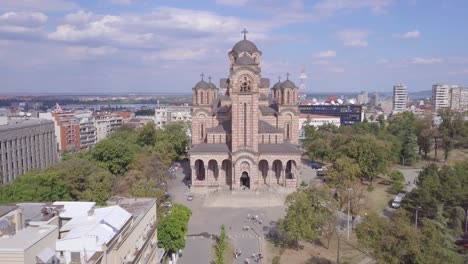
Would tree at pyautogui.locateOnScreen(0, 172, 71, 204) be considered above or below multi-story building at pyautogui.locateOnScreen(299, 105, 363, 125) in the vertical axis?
below

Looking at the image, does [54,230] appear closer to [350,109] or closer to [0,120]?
[0,120]

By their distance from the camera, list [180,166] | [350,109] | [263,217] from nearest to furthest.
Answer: [263,217] → [180,166] → [350,109]

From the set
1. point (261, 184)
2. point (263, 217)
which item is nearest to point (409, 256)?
point (263, 217)

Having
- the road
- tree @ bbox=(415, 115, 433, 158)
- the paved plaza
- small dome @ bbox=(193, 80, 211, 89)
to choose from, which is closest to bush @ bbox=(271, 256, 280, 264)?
the paved plaza

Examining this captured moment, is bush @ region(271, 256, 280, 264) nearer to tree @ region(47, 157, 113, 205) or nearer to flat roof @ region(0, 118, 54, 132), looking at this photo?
tree @ region(47, 157, 113, 205)

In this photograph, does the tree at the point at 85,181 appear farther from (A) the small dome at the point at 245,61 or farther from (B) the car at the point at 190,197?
(A) the small dome at the point at 245,61

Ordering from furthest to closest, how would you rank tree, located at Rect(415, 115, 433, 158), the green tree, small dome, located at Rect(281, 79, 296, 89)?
1. tree, located at Rect(415, 115, 433, 158)
2. the green tree
3. small dome, located at Rect(281, 79, 296, 89)

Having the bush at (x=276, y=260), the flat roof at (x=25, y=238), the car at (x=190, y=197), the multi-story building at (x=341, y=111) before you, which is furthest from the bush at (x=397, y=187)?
the multi-story building at (x=341, y=111)
